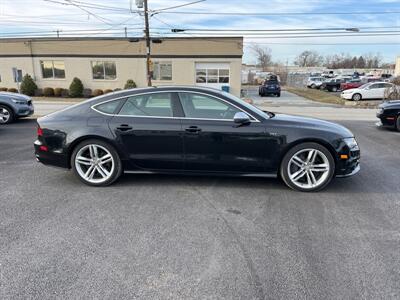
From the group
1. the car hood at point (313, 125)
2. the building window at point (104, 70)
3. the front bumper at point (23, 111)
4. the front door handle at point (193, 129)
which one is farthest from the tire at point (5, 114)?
the building window at point (104, 70)

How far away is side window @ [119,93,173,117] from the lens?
442 centimetres

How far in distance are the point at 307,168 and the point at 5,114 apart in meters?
10.2

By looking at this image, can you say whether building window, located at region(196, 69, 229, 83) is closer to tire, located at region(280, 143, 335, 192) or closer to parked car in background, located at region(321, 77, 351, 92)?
parked car in background, located at region(321, 77, 351, 92)

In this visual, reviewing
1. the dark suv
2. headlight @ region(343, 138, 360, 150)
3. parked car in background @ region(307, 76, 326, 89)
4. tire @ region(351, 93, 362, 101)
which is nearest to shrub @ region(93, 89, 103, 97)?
the dark suv

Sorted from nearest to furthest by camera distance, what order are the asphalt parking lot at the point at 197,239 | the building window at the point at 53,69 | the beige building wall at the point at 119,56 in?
the asphalt parking lot at the point at 197,239, the beige building wall at the point at 119,56, the building window at the point at 53,69

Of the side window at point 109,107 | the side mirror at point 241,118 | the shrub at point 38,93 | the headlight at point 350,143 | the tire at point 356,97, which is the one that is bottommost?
the tire at point 356,97

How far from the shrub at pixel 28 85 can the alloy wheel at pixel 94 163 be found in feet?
84.3

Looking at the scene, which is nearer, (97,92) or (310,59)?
(97,92)

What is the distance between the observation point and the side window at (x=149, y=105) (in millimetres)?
4418

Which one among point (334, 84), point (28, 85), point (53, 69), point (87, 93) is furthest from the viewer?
point (334, 84)

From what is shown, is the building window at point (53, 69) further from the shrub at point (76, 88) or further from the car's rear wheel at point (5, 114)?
the car's rear wheel at point (5, 114)

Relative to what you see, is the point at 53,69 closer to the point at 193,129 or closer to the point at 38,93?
the point at 38,93

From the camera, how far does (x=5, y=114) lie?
1030 cm

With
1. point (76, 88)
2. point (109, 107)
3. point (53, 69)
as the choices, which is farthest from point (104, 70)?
point (109, 107)
